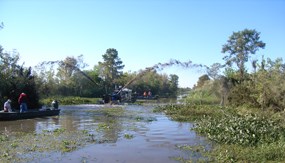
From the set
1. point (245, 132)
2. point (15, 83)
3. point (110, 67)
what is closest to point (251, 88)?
point (245, 132)

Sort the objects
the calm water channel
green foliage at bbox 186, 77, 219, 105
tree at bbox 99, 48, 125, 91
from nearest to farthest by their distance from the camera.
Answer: the calm water channel
green foliage at bbox 186, 77, 219, 105
tree at bbox 99, 48, 125, 91

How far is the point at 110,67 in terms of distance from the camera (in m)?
80.6

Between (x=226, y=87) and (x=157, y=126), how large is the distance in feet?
62.3

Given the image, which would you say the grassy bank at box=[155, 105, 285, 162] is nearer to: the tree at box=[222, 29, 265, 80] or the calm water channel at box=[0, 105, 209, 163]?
the calm water channel at box=[0, 105, 209, 163]

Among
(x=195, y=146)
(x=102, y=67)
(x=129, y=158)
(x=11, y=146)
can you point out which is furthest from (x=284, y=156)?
(x=102, y=67)

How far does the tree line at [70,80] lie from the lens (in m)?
31.6

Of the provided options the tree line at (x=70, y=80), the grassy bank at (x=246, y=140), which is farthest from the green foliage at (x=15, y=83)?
the grassy bank at (x=246, y=140)

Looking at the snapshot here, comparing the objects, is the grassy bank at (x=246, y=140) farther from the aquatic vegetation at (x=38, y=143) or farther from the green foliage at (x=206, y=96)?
the green foliage at (x=206, y=96)

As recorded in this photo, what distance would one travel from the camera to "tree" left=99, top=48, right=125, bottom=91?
77812mm

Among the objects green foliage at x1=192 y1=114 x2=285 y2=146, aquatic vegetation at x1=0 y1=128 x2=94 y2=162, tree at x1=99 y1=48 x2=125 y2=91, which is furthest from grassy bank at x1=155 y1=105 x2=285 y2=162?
tree at x1=99 y1=48 x2=125 y2=91

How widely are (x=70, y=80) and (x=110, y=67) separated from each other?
65.4ft

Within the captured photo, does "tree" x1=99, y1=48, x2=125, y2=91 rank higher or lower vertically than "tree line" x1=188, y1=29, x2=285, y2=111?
higher

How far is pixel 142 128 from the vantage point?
21422 mm

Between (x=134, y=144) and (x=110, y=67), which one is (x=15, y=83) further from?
(x=110, y=67)
